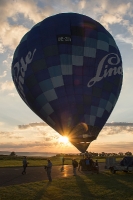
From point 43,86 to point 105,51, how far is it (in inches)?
338

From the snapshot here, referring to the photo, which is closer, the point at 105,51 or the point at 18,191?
the point at 18,191

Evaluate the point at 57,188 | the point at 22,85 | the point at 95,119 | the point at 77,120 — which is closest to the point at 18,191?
the point at 57,188

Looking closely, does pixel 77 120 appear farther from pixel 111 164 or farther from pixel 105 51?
pixel 105 51

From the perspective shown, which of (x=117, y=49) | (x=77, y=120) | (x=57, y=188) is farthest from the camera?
(x=117, y=49)

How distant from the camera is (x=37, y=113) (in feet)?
104

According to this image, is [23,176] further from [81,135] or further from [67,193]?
[67,193]

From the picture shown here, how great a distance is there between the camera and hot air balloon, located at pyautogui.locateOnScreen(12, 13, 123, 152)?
27.0 meters

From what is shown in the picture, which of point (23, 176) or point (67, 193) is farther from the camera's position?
point (23, 176)

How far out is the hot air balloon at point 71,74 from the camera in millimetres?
27031

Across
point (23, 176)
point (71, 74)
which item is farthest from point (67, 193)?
point (71, 74)

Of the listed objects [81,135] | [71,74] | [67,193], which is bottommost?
[67,193]

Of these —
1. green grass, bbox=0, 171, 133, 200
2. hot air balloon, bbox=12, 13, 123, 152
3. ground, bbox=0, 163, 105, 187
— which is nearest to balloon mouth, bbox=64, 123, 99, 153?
hot air balloon, bbox=12, 13, 123, 152

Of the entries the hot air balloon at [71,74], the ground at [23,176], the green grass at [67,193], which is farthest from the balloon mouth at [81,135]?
the green grass at [67,193]

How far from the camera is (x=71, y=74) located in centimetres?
2767
